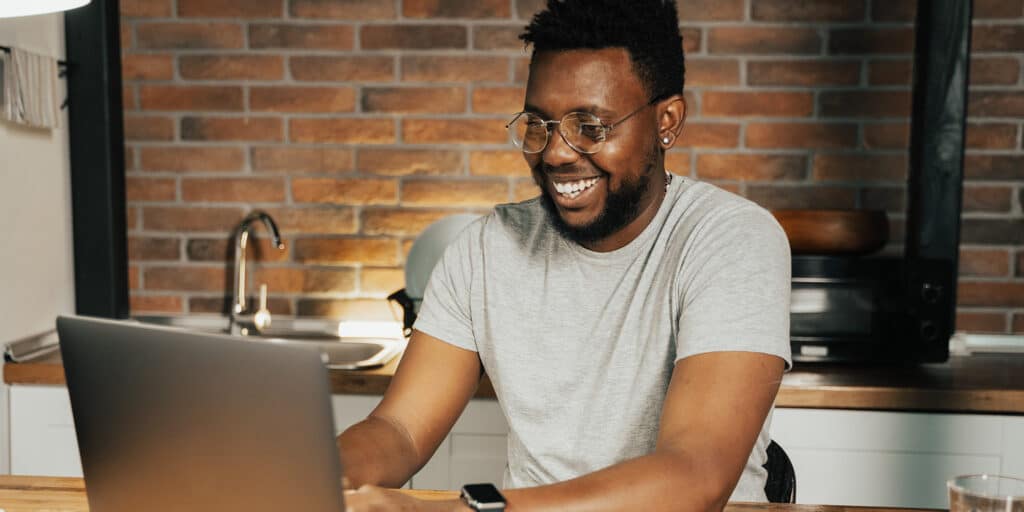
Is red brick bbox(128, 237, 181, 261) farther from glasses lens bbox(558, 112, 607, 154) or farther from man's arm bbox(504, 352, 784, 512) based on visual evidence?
man's arm bbox(504, 352, 784, 512)

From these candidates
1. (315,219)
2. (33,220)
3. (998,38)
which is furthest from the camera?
(315,219)

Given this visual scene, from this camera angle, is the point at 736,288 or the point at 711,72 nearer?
the point at 736,288

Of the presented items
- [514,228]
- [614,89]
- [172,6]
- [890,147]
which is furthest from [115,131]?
[890,147]

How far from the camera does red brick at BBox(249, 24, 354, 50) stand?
240 cm

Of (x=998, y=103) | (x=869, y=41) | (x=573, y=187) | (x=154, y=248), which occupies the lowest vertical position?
(x=154, y=248)

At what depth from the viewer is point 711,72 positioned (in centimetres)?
234

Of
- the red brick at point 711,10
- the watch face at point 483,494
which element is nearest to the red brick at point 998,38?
the red brick at point 711,10

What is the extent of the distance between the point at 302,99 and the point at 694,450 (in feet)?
5.66

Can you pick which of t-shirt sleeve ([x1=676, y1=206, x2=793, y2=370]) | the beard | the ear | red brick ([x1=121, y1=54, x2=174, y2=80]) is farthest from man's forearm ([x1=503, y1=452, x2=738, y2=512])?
red brick ([x1=121, y1=54, x2=174, y2=80])

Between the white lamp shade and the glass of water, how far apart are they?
1.23m

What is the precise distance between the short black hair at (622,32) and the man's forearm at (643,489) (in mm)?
579

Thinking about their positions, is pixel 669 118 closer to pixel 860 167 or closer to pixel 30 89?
pixel 860 167

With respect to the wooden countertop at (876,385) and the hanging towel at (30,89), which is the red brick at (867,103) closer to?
the wooden countertop at (876,385)

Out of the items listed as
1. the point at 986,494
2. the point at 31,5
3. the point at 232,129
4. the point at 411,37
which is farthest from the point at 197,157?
the point at 986,494
